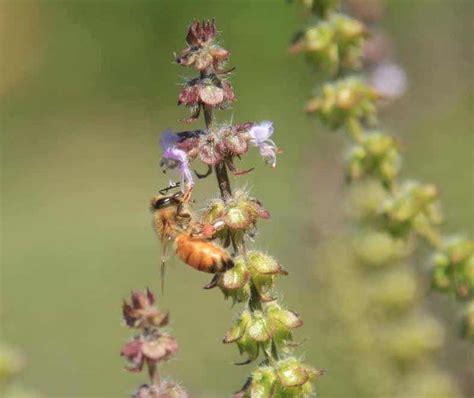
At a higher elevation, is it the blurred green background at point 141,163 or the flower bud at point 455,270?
the blurred green background at point 141,163

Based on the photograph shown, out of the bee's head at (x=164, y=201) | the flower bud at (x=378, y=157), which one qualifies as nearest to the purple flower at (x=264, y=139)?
the bee's head at (x=164, y=201)

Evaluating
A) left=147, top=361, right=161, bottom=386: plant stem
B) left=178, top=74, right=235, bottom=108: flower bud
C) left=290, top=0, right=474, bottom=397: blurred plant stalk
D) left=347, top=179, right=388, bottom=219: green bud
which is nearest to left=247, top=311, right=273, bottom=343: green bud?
left=147, top=361, right=161, bottom=386: plant stem

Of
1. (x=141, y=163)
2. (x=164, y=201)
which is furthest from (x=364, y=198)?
(x=141, y=163)

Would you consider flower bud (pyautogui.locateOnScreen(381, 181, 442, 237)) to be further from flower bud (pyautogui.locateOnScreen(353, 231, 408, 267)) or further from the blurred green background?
flower bud (pyautogui.locateOnScreen(353, 231, 408, 267))

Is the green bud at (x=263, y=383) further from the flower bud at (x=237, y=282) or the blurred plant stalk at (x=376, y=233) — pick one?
the blurred plant stalk at (x=376, y=233)

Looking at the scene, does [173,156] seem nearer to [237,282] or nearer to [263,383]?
[237,282]

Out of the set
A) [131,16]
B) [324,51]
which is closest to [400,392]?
[324,51]
